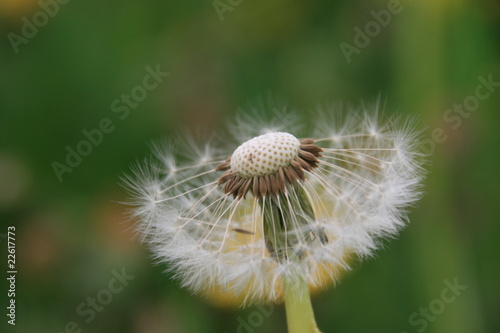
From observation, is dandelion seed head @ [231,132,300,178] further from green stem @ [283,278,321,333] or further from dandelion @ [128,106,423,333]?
green stem @ [283,278,321,333]

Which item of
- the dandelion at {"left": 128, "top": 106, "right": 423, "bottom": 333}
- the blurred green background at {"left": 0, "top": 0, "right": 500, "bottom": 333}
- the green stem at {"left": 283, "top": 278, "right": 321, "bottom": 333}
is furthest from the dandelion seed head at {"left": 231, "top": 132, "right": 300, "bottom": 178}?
the blurred green background at {"left": 0, "top": 0, "right": 500, "bottom": 333}

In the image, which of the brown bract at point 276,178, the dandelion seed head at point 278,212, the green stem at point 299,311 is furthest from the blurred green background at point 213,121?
the green stem at point 299,311

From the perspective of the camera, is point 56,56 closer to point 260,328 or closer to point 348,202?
point 260,328

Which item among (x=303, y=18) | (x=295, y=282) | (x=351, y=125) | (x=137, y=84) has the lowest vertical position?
(x=295, y=282)

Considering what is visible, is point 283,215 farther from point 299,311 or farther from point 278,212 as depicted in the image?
point 299,311

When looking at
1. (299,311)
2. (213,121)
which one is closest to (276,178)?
(299,311)

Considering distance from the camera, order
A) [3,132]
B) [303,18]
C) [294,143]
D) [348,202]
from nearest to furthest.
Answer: [294,143] → [348,202] → [3,132] → [303,18]

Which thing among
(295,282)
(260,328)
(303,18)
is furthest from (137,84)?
(295,282)
